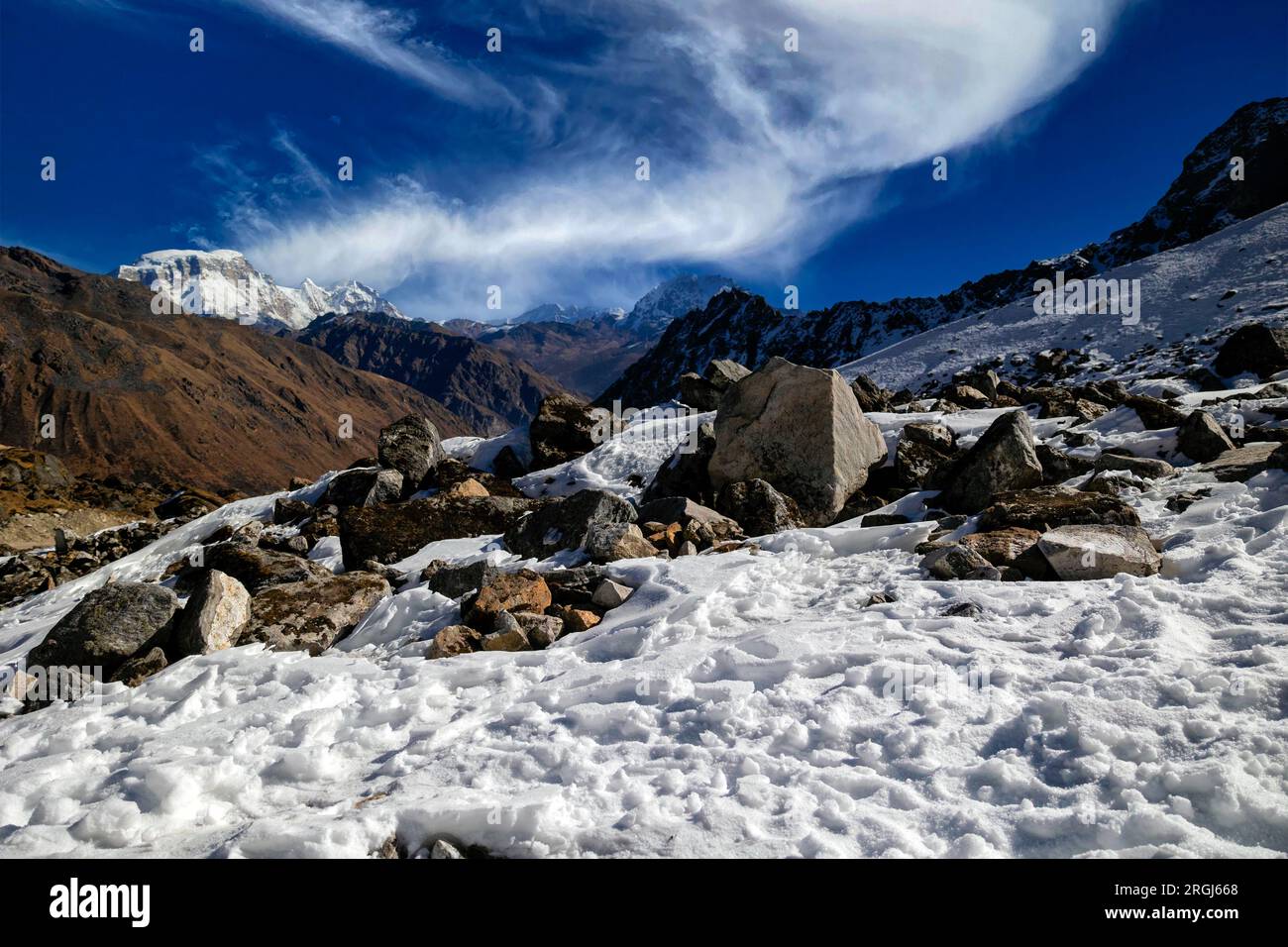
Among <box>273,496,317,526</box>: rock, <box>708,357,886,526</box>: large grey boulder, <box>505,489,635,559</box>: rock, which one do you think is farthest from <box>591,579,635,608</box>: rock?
<box>273,496,317,526</box>: rock

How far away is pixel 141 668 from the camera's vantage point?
7465mm

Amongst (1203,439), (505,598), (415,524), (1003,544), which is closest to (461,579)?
(505,598)

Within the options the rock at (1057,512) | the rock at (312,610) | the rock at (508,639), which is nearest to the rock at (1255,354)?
the rock at (1057,512)

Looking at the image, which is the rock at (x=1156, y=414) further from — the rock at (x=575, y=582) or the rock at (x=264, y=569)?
the rock at (x=264, y=569)

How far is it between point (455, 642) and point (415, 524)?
614 cm

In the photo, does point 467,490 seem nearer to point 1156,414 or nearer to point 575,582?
point 575,582

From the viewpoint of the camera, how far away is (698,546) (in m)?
10.9

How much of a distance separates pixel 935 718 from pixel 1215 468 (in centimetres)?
869

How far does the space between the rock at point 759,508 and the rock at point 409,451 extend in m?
10.7

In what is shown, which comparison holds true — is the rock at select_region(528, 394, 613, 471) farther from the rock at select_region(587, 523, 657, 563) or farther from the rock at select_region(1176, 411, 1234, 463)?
the rock at select_region(1176, 411, 1234, 463)
